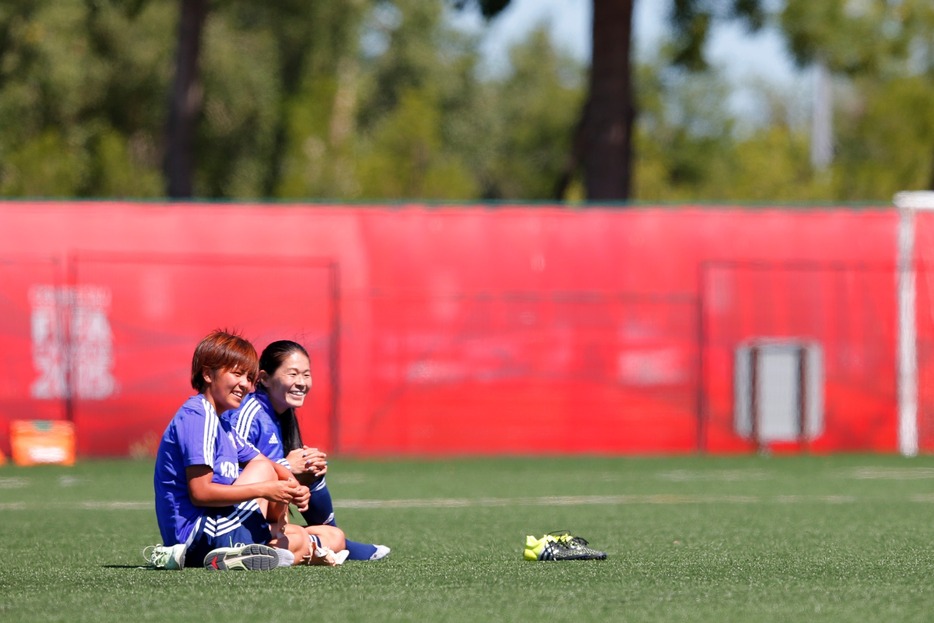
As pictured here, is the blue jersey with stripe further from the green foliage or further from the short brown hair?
the green foliage

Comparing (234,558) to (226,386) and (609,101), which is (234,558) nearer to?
(226,386)

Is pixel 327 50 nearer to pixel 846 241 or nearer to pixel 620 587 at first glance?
pixel 846 241

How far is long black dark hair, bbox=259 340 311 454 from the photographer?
8.06 m

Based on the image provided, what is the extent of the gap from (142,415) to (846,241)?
30.7ft

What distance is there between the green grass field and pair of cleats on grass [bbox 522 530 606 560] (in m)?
0.11

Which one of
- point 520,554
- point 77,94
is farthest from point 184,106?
point 520,554

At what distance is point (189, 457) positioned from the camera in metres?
7.62

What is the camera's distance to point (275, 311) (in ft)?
67.8

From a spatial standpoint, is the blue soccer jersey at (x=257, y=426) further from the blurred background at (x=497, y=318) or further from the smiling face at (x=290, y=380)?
the blurred background at (x=497, y=318)

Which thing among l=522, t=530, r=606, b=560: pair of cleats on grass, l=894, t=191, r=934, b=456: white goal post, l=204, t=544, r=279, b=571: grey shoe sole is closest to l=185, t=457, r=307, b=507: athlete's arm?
l=204, t=544, r=279, b=571: grey shoe sole

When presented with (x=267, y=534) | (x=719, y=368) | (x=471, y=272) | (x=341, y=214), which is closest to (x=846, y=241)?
(x=719, y=368)

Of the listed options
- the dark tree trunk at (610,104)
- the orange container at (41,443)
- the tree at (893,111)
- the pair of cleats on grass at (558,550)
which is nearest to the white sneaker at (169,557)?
the pair of cleats on grass at (558,550)

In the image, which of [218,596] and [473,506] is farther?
[473,506]

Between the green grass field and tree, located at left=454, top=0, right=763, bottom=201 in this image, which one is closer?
the green grass field
